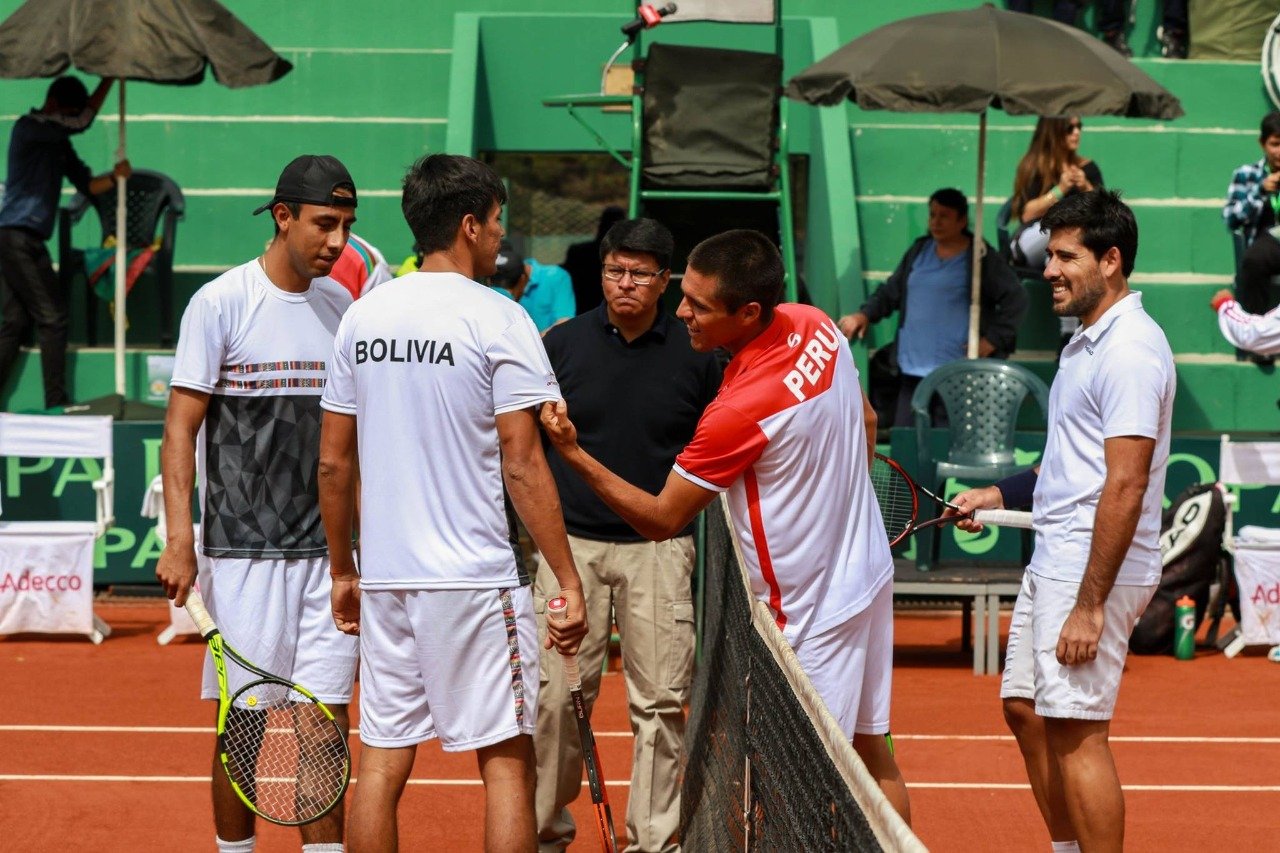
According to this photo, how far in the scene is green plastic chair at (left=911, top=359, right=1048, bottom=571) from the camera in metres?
10.5

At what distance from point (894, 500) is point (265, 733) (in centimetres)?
266

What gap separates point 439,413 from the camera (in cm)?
473

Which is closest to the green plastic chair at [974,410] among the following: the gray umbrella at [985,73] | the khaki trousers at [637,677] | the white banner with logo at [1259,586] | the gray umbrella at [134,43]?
the gray umbrella at [985,73]

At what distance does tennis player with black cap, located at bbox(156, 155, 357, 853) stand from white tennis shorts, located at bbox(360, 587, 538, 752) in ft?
1.92

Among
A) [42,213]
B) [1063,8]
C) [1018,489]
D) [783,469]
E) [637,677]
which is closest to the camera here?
[783,469]

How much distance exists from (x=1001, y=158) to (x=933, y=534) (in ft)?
18.2

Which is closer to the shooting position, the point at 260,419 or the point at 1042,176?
the point at 260,419

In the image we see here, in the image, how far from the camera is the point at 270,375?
5383mm

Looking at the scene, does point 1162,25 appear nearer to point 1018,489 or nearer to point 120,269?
point 120,269

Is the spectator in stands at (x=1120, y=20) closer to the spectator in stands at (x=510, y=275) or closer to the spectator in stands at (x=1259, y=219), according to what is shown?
the spectator in stands at (x=1259, y=219)

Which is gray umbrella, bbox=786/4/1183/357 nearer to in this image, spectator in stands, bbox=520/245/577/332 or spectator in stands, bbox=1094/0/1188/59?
spectator in stands, bbox=520/245/577/332

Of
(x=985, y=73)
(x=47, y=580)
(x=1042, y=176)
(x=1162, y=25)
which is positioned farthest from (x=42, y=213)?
(x=1162, y=25)

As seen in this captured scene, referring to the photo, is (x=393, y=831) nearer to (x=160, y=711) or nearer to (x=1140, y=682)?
(x=160, y=711)

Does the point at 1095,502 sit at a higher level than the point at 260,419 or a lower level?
lower
